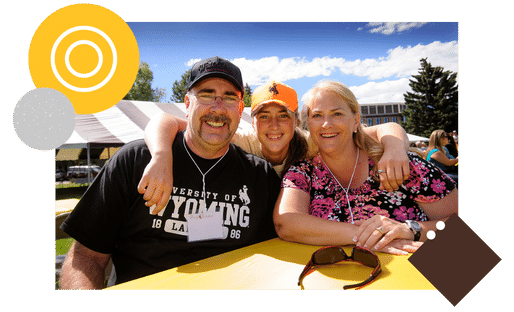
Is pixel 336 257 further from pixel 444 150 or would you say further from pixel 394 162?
pixel 444 150

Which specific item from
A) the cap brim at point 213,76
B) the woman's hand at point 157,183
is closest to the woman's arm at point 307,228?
the woman's hand at point 157,183

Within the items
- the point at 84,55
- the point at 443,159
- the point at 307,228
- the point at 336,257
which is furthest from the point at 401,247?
the point at 84,55

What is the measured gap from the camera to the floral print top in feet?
5.16

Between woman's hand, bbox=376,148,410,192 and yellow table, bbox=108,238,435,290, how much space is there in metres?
0.45

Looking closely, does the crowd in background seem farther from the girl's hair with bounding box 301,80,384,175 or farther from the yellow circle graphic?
the yellow circle graphic

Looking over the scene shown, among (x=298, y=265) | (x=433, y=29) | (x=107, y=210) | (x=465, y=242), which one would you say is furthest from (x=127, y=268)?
(x=433, y=29)

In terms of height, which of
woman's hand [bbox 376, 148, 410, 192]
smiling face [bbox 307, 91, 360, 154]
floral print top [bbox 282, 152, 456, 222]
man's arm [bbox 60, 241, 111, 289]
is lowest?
man's arm [bbox 60, 241, 111, 289]

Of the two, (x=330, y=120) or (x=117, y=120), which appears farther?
(x=117, y=120)

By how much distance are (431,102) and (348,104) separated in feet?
3.66

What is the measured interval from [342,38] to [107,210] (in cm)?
197

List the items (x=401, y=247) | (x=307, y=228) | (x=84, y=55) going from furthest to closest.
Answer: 1. (x=84, y=55)
2. (x=307, y=228)
3. (x=401, y=247)

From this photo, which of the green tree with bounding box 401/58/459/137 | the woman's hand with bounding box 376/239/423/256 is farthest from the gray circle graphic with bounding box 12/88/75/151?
the green tree with bounding box 401/58/459/137

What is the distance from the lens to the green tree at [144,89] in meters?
1.94

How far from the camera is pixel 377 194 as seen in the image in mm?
1641
